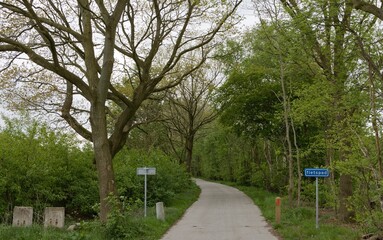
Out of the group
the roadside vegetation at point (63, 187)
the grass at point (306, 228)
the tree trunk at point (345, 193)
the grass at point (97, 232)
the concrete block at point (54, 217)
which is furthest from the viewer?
the tree trunk at point (345, 193)

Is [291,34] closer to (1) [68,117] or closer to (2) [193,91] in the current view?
(1) [68,117]

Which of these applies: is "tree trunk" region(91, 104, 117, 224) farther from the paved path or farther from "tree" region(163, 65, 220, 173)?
"tree" region(163, 65, 220, 173)

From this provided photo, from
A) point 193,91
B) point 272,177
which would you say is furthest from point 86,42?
point 193,91

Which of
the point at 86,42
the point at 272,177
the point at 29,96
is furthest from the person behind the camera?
the point at 272,177

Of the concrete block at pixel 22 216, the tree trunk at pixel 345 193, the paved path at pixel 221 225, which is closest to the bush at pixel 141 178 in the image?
the paved path at pixel 221 225

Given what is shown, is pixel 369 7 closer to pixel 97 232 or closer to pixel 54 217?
pixel 97 232

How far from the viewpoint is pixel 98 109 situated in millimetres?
15789

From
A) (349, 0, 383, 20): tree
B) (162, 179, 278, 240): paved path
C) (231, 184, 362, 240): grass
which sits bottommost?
(162, 179, 278, 240): paved path

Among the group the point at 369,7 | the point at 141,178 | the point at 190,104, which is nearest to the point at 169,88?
the point at 141,178

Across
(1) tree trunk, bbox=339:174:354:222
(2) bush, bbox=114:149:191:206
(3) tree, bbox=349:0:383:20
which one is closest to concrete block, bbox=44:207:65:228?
(2) bush, bbox=114:149:191:206

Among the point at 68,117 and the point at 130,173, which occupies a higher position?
the point at 68,117

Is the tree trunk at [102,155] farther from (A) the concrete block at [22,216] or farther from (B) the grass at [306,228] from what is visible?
(B) the grass at [306,228]

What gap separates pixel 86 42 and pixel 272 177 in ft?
74.6

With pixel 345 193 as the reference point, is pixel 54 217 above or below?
below
